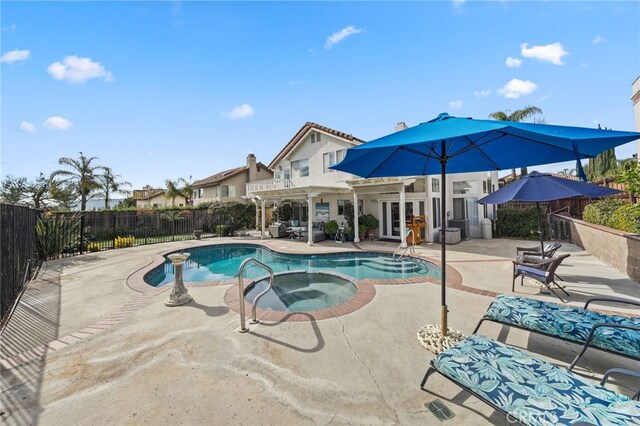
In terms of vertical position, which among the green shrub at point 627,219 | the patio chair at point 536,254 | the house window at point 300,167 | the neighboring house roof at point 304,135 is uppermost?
the neighboring house roof at point 304,135

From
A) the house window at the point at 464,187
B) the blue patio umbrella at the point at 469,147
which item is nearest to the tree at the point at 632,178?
the blue patio umbrella at the point at 469,147

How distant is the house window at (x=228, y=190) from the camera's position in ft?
98.7

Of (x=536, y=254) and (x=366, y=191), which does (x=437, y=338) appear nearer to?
(x=536, y=254)

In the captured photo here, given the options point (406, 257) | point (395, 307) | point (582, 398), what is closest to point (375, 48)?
point (406, 257)

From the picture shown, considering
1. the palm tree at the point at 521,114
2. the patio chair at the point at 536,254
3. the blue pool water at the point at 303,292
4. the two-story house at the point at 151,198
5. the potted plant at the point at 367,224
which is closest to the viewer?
the blue pool water at the point at 303,292

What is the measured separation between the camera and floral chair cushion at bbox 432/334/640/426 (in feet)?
6.70

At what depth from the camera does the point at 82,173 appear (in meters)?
25.4

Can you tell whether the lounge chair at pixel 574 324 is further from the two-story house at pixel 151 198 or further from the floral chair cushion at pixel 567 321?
the two-story house at pixel 151 198

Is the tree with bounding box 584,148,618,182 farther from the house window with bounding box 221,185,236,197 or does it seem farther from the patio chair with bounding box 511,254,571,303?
the house window with bounding box 221,185,236,197

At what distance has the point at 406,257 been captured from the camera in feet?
37.9

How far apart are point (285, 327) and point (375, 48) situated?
38.0 feet

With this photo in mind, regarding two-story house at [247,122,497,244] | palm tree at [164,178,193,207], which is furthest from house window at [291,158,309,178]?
palm tree at [164,178,193,207]

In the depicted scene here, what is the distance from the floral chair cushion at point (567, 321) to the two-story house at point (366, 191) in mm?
8893

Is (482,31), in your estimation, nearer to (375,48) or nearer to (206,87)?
(375,48)
